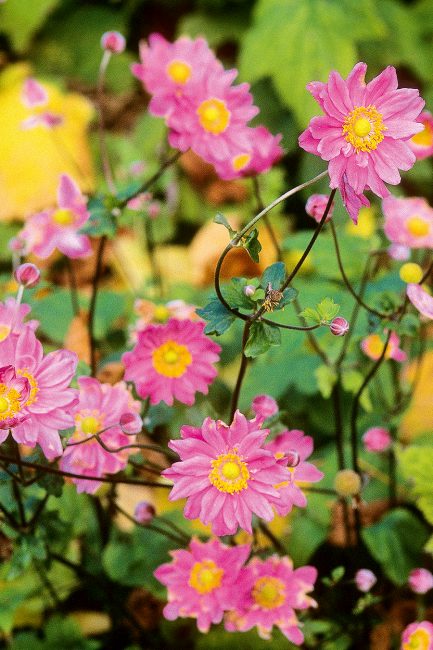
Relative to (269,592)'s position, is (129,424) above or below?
above

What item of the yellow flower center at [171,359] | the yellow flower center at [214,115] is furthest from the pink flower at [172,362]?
the yellow flower center at [214,115]

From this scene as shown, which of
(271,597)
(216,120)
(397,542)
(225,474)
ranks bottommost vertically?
(397,542)

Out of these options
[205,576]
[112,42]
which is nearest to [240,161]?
[112,42]

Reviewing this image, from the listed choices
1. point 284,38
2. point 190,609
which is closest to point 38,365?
point 190,609

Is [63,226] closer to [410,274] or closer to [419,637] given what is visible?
[410,274]

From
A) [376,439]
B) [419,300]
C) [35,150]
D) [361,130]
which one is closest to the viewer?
[361,130]

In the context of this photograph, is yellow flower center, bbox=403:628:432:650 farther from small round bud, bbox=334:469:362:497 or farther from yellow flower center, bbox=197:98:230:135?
yellow flower center, bbox=197:98:230:135

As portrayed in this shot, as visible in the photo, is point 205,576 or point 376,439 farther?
point 376,439

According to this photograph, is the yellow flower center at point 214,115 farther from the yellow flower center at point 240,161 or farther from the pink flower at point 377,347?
the pink flower at point 377,347

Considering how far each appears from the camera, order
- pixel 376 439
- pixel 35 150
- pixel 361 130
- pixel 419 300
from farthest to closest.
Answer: pixel 35 150
pixel 376 439
pixel 419 300
pixel 361 130
